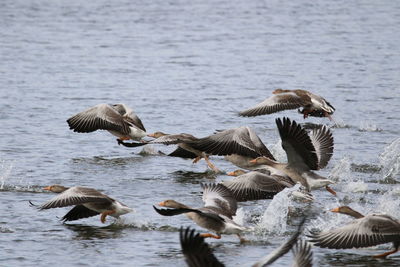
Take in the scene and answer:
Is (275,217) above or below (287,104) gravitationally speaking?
below

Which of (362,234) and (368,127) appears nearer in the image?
(362,234)

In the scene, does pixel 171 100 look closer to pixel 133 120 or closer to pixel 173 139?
pixel 133 120

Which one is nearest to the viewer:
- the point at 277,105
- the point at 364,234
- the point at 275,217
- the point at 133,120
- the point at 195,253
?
the point at 195,253

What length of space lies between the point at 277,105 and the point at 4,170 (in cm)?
431

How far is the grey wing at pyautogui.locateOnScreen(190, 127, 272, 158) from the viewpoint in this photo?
1238 centimetres

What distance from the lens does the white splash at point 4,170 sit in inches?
500

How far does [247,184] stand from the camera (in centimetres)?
1095

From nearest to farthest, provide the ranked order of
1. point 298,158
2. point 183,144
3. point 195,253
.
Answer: point 195,253, point 298,158, point 183,144

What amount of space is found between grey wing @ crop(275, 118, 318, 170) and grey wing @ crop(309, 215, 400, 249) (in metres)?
1.92

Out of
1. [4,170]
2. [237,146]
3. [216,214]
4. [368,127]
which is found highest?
[237,146]

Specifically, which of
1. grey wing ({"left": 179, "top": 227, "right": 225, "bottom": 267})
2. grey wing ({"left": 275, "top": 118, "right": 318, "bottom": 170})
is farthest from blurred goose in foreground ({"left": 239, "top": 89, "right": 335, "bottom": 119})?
grey wing ({"left": 179, "top": 227, "right": 225, "bottom": 267})

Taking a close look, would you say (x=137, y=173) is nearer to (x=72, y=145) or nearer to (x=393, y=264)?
(x=72, y=145)

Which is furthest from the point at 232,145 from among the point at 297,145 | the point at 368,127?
the point at 368,127

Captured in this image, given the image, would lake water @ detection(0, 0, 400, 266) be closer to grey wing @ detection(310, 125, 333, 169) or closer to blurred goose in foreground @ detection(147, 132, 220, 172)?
blurred goose in foreground @ detection(147, 132, 220, 172)
